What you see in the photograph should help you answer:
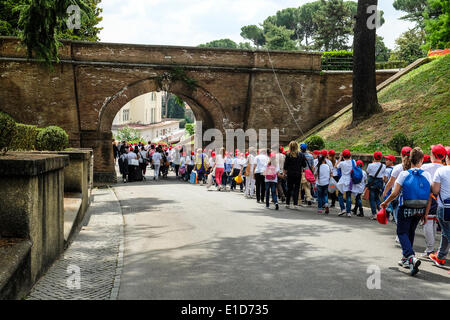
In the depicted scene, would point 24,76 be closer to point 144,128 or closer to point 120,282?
point 120,282

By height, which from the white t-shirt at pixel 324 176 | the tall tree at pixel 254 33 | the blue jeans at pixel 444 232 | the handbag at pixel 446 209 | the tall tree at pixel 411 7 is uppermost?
the tall tree at pixel 254 33

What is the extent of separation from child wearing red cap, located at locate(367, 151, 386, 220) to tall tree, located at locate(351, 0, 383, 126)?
31.5ft

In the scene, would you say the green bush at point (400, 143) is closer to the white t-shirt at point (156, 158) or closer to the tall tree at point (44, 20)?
the tall tree at point (44, 20)

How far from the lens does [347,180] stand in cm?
1263

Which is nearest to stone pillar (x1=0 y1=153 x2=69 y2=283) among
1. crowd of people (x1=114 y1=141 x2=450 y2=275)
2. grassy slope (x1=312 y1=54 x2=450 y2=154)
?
crowd of people (x1=114 y1=141 x2=450 y2=275)

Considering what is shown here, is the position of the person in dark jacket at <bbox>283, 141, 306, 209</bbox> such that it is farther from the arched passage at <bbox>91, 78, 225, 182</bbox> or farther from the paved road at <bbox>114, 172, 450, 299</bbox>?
the arched passage at <bbox>91, 78, 225, 182</bbox>

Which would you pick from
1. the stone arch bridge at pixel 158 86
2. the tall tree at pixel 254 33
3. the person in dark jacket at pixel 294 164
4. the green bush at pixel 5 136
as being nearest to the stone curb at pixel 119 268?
the green bush at pixel 5 136

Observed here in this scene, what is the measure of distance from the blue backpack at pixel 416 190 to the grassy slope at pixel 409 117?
9052 millimetres

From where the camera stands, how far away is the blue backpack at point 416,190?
669 cm

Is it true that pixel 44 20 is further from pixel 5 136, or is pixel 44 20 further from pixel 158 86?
pixel 158 86

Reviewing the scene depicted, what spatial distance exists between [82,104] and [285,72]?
10739 mm

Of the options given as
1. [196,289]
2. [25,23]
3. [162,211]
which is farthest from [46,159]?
[25,23]

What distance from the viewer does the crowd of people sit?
6809 mm

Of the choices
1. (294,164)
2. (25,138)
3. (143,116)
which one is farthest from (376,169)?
(143,116)
